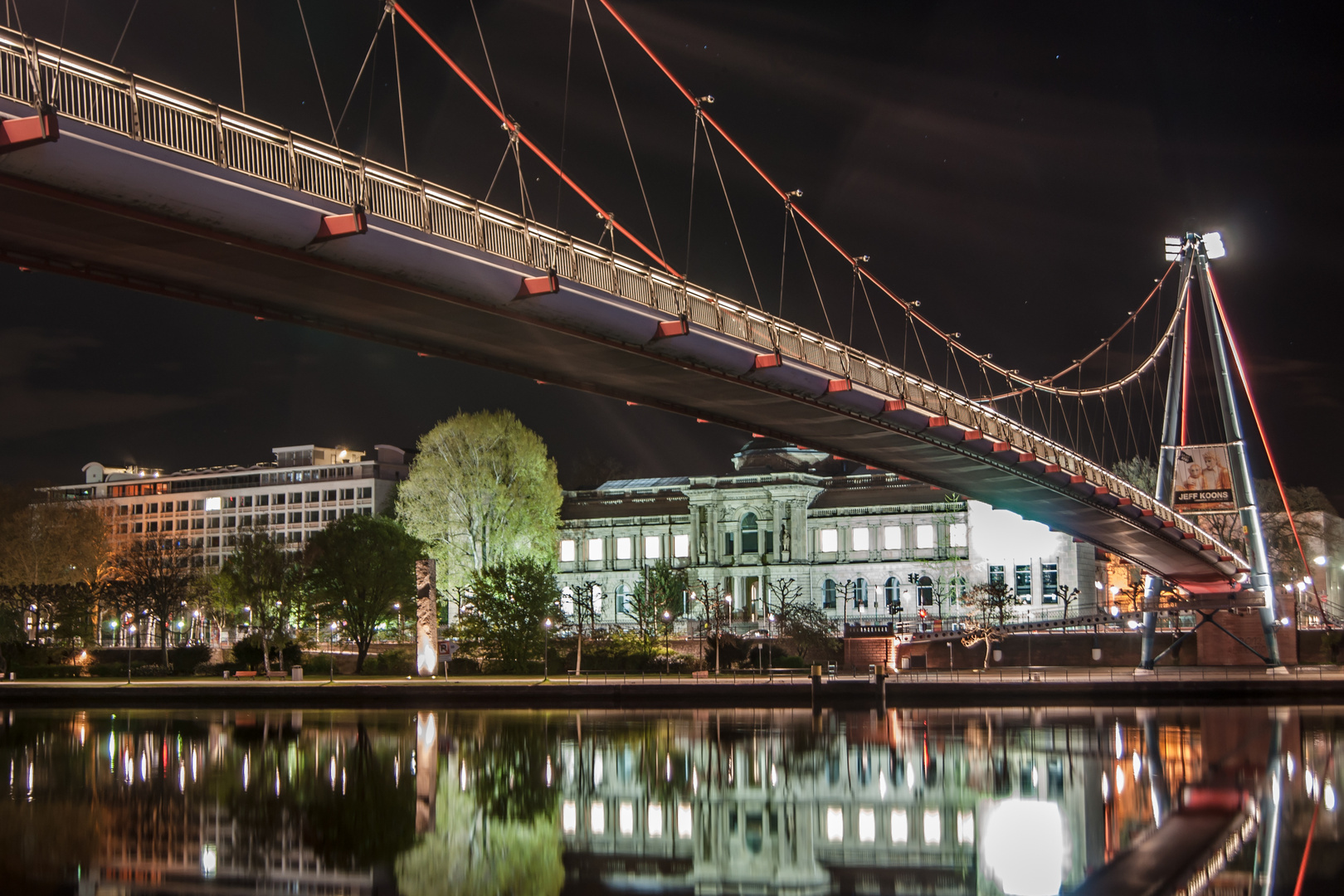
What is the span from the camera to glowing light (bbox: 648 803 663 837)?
75.6ft

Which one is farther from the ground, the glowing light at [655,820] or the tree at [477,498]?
the tree at [477,498]

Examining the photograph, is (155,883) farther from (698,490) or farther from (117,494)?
(117,494)

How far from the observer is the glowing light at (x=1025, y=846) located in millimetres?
18438

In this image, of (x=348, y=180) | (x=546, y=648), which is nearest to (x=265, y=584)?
(x=546, y=648)

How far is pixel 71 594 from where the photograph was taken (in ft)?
287

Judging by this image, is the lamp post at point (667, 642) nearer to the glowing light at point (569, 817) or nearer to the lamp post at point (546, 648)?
the lamp post at point (546, 648)

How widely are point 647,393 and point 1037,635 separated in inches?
1622

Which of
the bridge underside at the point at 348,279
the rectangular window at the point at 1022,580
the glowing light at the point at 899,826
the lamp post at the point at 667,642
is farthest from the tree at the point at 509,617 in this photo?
the rectangular window at the point at 1022,580

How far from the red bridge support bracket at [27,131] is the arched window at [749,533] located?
3908 inches

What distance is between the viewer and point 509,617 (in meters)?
66.4

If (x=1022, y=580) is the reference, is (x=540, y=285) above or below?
above

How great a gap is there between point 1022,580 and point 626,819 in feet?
278

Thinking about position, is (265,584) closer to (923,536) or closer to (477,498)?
(477,498)

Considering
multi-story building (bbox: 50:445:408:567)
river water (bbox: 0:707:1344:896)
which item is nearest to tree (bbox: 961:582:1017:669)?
river water (bbox: 0:707:1344:896)
